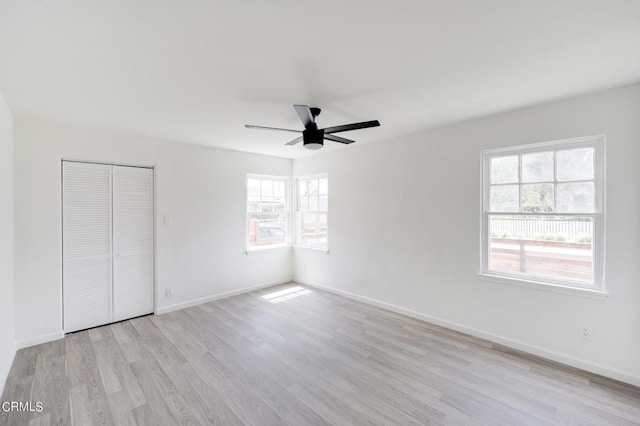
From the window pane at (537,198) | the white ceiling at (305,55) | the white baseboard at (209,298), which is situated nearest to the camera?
the white ceiling at (305,55)

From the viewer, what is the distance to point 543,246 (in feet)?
9.53

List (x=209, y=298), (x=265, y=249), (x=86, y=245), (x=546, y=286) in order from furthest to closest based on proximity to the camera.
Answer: (x=265, y=249), (x=209, y=298), (x=86, y=245), (x=546, y=286)

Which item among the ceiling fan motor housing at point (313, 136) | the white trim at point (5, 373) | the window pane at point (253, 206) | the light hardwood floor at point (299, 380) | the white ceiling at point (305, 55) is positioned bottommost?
the light hardwood floor at point (299, 380)

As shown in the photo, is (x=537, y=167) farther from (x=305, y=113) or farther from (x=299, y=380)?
(x=299, y=380)

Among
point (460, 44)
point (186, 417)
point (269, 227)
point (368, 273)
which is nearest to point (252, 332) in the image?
point (186, 417)

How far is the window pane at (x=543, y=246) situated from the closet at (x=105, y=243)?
14.7 feet

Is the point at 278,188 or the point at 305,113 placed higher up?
the point at 305,113

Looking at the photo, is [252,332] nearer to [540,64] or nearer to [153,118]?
[153,118]

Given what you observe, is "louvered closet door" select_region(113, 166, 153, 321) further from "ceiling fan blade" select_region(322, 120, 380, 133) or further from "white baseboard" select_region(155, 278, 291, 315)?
"ceiling fan blade" select_region(322, 120, 380, 133)

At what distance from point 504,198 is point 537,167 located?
1.40ft

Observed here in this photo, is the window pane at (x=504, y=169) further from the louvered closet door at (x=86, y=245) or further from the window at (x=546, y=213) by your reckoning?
the louvered closet door at (x=86, y=245)

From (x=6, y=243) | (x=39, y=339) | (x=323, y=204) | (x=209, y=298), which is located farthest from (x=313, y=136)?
(x=39, y=339)

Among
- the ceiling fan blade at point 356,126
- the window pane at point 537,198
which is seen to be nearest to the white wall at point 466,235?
the window pane at point 537,198

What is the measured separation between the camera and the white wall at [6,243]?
2465mm
